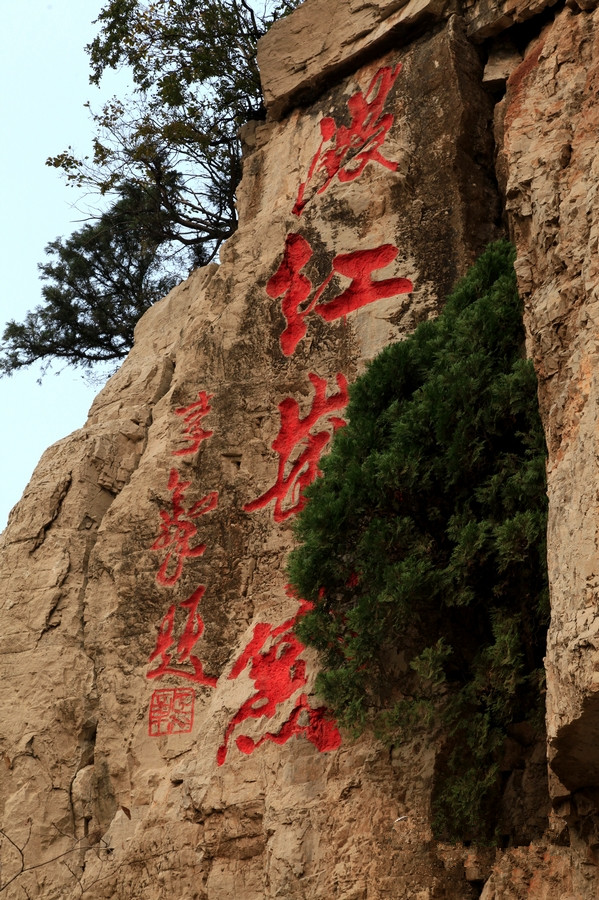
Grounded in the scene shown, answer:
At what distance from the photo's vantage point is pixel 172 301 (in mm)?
8836

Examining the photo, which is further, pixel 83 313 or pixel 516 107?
pixel 83 313

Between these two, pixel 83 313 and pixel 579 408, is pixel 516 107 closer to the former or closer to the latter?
pixel 579 408

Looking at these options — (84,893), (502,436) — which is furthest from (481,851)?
(84,893)

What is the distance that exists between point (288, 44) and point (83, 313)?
4.29m
